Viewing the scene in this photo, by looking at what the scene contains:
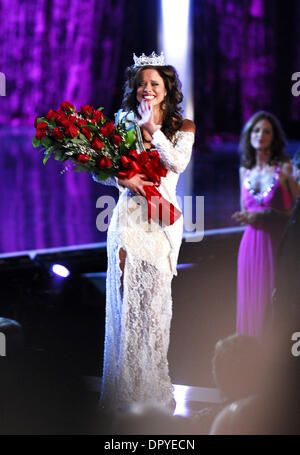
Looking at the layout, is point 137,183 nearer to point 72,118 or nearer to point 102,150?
point 102,150

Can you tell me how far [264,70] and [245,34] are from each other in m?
0.88

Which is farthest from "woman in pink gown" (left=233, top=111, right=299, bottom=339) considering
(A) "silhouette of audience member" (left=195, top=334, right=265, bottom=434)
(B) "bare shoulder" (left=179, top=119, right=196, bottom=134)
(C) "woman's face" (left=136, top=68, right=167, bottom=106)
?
(A) "silhouette of audience member" (left=195, top=334, right=265, bottom=434)

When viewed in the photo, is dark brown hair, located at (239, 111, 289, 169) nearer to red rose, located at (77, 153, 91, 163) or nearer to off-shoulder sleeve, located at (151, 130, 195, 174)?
off-shoulder sleeve, located at (151, 130, 195, 174)

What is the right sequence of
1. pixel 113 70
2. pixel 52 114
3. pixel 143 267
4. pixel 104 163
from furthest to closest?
pixel 113 70 < pixel 143 267 < pixel 52 114 < pixel 104 163

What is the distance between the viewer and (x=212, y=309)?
18.9 feet

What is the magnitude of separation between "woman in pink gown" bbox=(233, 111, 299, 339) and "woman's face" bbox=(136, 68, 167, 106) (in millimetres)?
1804

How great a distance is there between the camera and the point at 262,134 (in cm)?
503

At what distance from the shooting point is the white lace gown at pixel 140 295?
10.9 feet

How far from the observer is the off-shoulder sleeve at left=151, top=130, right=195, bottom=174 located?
3150 mm

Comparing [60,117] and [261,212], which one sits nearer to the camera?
[60,117]

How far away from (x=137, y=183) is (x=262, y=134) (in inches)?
83.2

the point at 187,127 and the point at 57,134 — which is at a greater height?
the point at 187,127

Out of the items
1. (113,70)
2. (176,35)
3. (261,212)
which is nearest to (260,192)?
(261,212)
